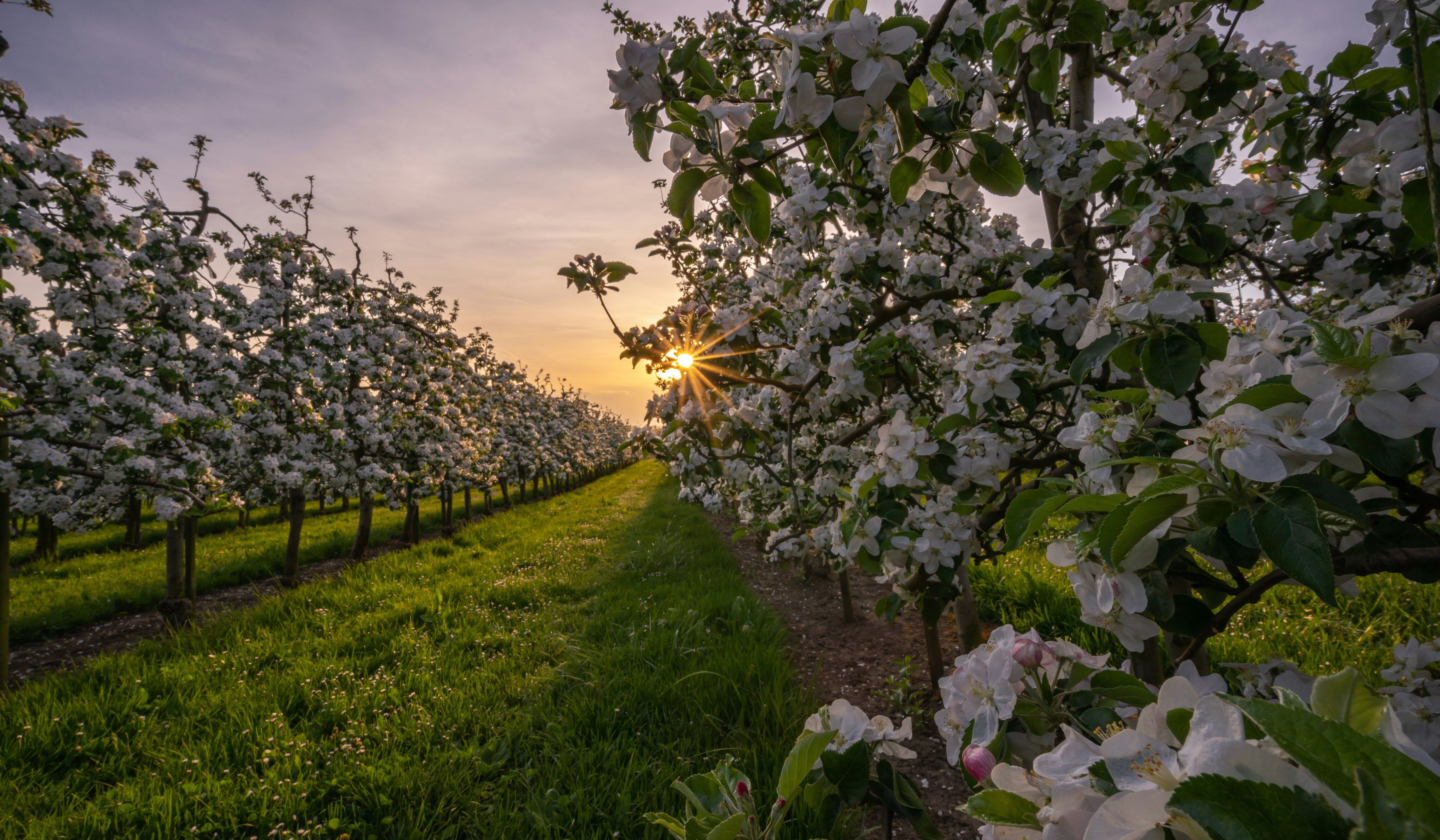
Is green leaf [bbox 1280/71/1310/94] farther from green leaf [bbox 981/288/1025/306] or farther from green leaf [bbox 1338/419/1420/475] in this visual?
green leaf [bbox 1338/419/1420/475]

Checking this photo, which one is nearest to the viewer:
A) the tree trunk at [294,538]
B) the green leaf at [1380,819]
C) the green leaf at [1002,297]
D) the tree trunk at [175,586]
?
the green leaf at [1380,819]

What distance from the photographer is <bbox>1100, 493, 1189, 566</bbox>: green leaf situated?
26.5 inches

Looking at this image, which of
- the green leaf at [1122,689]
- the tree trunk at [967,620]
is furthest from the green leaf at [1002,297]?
the tree trunk at [967,620]

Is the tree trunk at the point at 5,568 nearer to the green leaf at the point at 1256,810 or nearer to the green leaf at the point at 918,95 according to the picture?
A: the green leaf at the point at 918,95

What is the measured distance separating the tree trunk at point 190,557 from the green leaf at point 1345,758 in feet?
27.2

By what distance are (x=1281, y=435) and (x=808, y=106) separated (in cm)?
79

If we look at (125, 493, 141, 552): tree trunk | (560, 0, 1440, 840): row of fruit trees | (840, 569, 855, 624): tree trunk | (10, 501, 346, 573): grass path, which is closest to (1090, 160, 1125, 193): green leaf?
(560, 0, 1440, 840): row of fruit trees

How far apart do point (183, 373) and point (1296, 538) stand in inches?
295

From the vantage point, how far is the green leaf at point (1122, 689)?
2.52ft

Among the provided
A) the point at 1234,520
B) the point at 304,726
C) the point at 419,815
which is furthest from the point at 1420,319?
the point at 304,726

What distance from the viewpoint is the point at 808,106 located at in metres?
0.87

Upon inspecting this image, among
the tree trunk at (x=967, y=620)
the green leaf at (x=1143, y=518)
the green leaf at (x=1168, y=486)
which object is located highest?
the green leaf at (x=1168, y=486)

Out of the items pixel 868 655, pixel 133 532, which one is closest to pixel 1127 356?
pixel 868 655

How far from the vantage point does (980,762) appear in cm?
76
